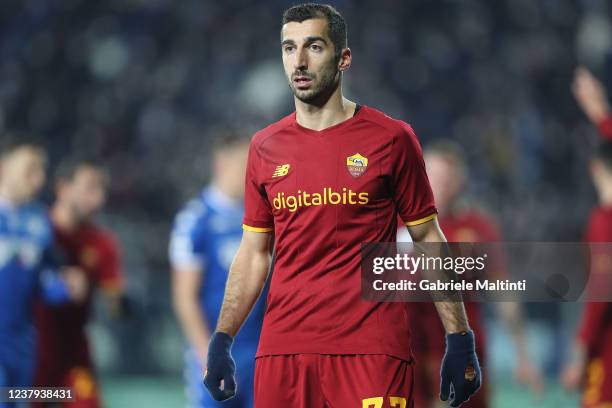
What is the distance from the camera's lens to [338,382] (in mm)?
3504

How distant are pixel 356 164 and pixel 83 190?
4441mm

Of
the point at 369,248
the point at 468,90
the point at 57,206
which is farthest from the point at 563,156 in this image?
the point at 369,248

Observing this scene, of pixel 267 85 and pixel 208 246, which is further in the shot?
pixel 267 85

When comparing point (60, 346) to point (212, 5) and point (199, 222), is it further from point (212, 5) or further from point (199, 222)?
point (212, 5)

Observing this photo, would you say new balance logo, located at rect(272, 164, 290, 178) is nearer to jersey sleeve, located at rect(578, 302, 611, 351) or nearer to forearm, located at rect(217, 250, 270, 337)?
forearm, located at rect(217, 250, 270, 337)

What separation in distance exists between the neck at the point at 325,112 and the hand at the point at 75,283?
3740mm

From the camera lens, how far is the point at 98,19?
17.4 meters

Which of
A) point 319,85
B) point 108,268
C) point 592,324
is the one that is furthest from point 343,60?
point 108,268

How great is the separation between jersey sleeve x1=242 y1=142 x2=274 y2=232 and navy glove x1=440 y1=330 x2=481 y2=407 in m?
0.77

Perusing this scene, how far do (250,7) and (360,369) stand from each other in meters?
14.6

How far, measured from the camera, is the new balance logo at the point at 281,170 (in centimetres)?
370

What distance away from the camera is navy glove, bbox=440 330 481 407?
3.60 meters

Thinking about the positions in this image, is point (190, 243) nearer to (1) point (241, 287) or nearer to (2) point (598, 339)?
(1) point (241, 287)

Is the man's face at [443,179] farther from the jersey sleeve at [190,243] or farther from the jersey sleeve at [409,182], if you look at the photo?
the jersey sleeve at [409,182]
